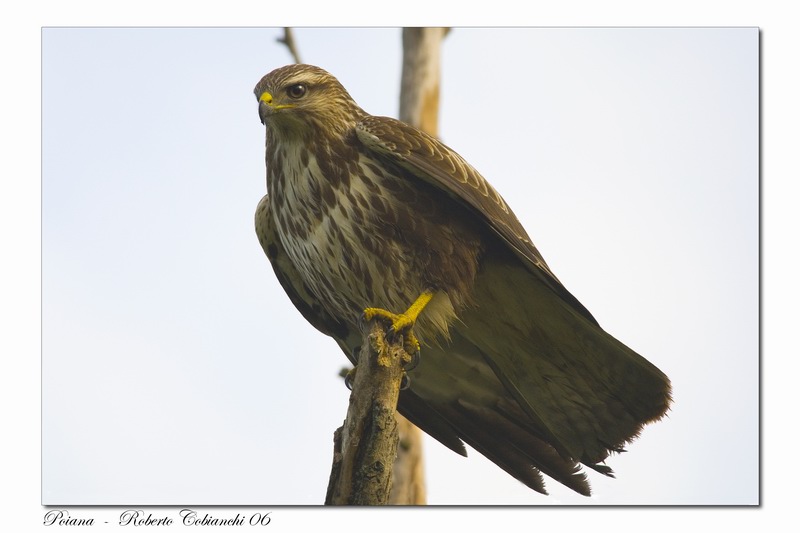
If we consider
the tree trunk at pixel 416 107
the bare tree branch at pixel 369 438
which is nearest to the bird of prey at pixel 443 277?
the bare tree branch at pixel 369 438

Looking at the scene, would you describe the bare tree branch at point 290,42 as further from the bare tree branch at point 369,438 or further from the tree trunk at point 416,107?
the bare tree branch at point 369,438

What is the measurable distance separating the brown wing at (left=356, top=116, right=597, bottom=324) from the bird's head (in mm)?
131

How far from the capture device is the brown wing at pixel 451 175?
3.88m

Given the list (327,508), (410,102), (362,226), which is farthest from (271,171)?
(410,102)

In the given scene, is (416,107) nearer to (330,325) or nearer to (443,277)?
(330,325)

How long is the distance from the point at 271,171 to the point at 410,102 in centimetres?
202

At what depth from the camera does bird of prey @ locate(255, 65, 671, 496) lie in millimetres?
3961

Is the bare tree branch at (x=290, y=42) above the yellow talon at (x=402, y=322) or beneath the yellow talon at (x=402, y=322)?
above

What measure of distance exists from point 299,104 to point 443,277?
0.89m

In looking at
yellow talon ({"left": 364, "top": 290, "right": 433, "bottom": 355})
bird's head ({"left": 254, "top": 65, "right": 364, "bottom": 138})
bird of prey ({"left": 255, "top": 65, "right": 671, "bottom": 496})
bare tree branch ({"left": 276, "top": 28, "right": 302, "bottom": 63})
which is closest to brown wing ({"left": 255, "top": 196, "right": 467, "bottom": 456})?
bird of prey ({"left": 255, "top": 65, "right": 671, "bottom": 496})

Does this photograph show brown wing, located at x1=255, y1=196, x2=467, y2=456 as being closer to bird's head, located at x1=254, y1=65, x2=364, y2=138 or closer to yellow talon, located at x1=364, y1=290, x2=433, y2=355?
bird's head, located at x1=254, y1=65, x2=364, y2=138

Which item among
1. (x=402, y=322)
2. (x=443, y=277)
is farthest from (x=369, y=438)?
(x=443, y=277)

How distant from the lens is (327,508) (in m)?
3.70

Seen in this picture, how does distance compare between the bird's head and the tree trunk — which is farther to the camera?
the tree trunk
